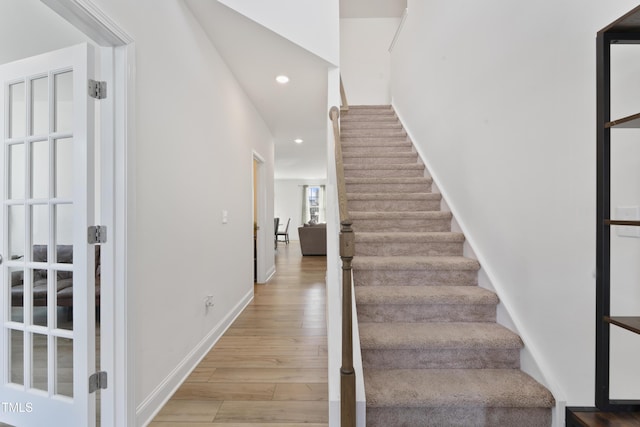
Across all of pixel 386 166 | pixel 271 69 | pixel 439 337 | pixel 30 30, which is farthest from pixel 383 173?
pixel 30 30

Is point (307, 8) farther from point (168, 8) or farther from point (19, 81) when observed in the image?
point (19, 81)

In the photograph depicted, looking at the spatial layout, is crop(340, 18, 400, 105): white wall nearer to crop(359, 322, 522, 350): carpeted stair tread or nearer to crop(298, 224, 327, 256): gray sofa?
crop(298, 224, 327, 256): gray sofa

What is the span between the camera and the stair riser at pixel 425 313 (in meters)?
2.03

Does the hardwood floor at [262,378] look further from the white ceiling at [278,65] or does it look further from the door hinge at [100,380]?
the white ceiling at [278,65]

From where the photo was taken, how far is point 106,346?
1.53 meters

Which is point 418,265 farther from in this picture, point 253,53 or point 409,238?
point 253,53

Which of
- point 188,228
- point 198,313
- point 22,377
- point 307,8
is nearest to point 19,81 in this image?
point 188,228

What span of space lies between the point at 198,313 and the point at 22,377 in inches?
39.9

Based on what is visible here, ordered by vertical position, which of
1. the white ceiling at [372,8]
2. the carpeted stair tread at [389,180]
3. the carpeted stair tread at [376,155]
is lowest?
the carpeted stair tread at [389,180]

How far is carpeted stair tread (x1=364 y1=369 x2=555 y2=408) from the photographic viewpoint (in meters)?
1.51


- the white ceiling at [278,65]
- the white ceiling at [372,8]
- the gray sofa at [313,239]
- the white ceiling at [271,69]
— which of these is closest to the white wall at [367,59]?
the white ceiling at [372,8]

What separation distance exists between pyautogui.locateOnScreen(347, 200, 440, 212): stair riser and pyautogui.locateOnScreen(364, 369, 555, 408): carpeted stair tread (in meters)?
1.65

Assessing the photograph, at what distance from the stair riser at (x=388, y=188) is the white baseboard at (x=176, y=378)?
1.92m

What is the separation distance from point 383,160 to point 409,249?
157cm
